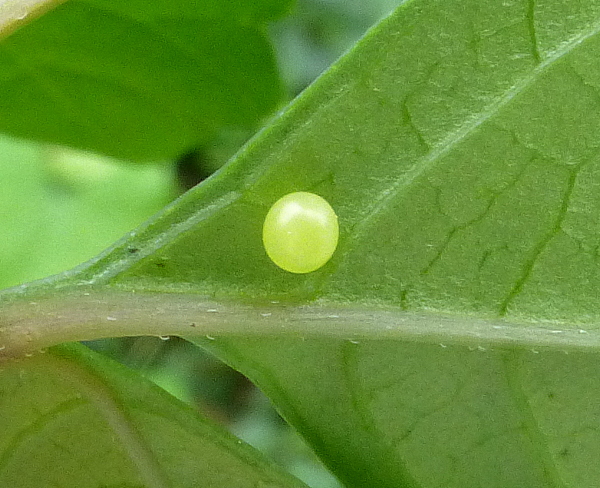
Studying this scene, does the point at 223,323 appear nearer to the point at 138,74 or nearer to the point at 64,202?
the point at 138,74

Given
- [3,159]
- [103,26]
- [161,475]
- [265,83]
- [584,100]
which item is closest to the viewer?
[584,100]

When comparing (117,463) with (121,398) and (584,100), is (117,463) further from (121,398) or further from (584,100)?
(584,100)

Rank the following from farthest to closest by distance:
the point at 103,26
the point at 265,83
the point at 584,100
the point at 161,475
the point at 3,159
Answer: the point at 3,159 < the point at 265,83 < the point at 103,26 < the point at 161,475 < the point at 584,100

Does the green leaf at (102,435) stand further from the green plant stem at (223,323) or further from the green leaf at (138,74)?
the green leaf at (138,74)

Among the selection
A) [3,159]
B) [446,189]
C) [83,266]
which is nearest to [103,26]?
[83,266]

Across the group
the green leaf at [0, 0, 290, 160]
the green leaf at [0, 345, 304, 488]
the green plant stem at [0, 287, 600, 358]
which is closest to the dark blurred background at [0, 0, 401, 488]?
the green leaf at [0, 0, 290, 160]

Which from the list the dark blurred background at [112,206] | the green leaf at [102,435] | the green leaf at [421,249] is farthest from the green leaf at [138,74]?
the dark blurred background at [112,206]
